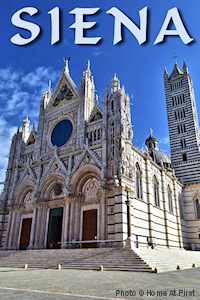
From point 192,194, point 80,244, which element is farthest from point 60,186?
point 192,194

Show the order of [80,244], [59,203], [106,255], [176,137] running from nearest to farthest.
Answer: [106,255] < [80,244] < [59,203] < [176,137]

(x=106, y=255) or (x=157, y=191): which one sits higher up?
(x=157, y=191)

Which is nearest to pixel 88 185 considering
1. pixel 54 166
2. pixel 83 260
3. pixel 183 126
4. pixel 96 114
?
pixel 54 166

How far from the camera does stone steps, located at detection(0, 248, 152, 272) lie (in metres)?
12.4

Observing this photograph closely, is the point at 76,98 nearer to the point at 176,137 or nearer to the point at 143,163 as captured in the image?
the point at 143,163

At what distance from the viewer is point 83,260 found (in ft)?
46.8

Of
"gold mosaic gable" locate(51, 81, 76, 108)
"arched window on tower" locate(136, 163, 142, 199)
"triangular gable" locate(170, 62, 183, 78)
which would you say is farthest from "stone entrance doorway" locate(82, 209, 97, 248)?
"triangular gable" locate(170, 62, 183, 78)

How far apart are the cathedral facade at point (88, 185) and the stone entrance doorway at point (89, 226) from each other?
0.25 feet

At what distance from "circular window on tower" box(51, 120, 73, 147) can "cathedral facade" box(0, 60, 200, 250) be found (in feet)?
0.42

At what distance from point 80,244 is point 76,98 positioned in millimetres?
14666

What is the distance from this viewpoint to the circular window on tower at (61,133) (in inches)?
1006

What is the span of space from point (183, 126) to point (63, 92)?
18465 mm

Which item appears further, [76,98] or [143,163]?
[76,98]

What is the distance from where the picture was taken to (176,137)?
117 feet
